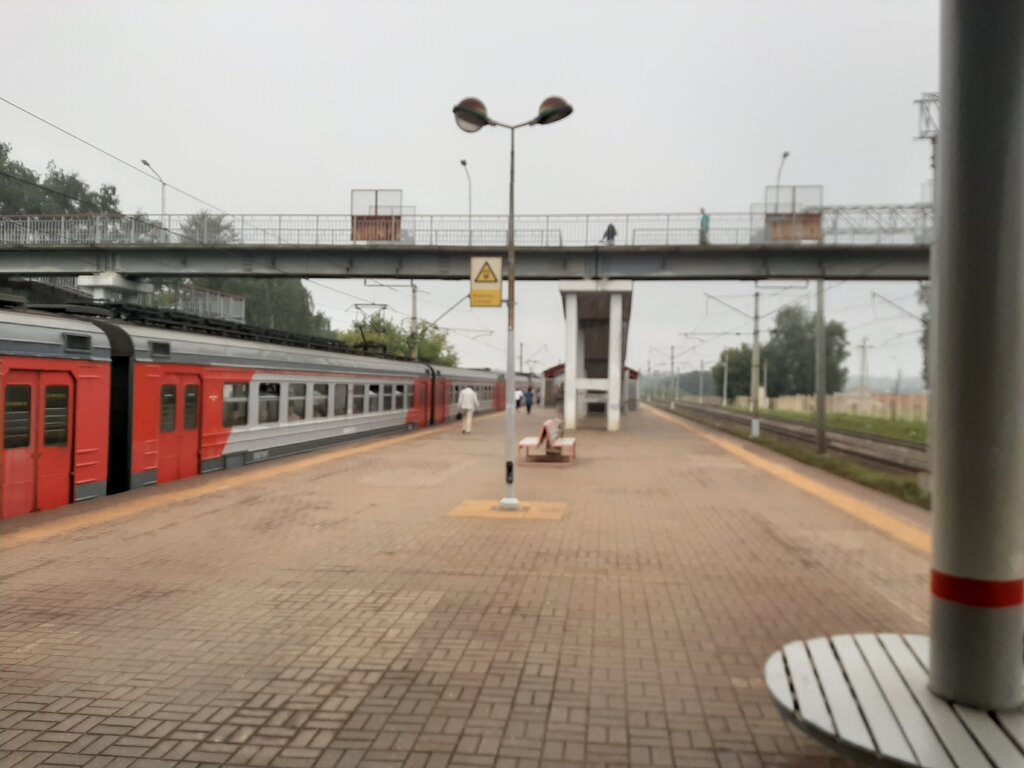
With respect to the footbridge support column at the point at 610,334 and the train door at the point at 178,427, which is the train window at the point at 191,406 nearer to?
the train door at the point at 178,427

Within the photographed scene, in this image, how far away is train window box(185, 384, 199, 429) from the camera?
12.3m

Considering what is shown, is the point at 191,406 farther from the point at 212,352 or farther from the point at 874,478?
the point at 874,478

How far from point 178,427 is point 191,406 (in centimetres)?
51

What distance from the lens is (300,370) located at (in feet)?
54.6

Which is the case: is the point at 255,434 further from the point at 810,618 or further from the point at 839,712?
the point at 839,712

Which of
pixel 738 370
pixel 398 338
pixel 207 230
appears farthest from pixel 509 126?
pixel 738 370

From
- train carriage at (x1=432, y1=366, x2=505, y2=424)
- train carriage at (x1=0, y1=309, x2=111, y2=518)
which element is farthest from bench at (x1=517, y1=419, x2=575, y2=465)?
train carriage at (x1=432, y1=366, x2=505, y2=424)

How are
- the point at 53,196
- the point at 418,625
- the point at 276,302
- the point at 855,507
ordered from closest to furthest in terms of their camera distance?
1. the point at 418,625
2. the point at 855,507
3. the point at 53,196
4. the point at 276,302

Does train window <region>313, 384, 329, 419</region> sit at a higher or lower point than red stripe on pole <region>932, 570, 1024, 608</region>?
higher

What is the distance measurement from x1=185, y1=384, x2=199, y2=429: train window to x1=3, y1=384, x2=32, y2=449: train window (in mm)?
Answer: 3439

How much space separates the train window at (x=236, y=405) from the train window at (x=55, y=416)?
412cm

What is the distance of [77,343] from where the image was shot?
9.54 m

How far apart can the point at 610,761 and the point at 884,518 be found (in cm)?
823

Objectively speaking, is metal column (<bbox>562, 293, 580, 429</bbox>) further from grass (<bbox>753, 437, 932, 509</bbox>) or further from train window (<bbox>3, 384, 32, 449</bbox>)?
train window (<bbox>3, 384, 32, 449</bbox>)
